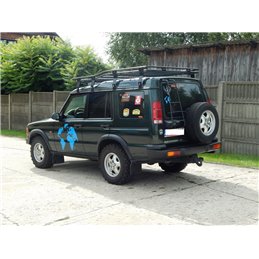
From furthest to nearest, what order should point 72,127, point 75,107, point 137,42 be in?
point 137,42 → point 75,107 → point 72,127

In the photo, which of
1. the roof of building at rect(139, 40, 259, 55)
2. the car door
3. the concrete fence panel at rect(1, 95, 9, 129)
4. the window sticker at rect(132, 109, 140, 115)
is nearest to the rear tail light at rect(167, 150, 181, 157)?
the window sticker at rect(132, 109, 140, 115)

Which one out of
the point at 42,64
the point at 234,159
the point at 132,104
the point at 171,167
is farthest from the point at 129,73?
the point at 42,64

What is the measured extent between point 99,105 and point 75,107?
0.82 m

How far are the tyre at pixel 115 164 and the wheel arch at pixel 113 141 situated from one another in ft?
0.24

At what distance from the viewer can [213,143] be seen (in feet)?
22.0

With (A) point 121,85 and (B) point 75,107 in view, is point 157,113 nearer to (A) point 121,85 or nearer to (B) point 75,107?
(A) point 121,85

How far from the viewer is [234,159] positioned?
29.3 ft

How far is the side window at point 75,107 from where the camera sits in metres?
7.47

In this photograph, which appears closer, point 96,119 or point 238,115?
point 96,119

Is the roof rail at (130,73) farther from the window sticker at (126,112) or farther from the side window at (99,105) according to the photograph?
the window sticker at (126,112)

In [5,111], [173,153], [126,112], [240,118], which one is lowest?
[173,153]

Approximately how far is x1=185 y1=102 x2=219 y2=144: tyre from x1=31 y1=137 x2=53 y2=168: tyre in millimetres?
3477

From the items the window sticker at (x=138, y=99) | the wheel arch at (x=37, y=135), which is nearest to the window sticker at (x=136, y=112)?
the window sticker at (x=138, y=99)

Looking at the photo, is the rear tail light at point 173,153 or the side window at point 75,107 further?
the side window at point 75,107
